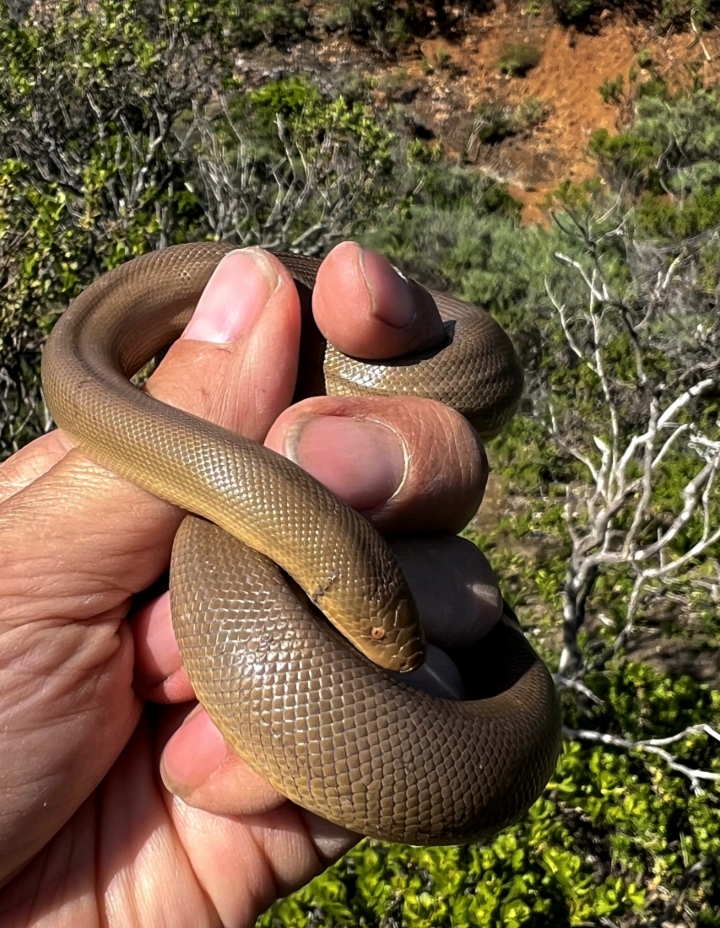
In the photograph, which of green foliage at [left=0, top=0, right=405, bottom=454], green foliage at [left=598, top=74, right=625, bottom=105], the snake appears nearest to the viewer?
the snake

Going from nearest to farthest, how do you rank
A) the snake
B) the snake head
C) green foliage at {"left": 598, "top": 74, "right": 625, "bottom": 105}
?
the snake → the snake head → green foliage at {"left": 598, "top": 74, "right": 625, "bottom": 105}

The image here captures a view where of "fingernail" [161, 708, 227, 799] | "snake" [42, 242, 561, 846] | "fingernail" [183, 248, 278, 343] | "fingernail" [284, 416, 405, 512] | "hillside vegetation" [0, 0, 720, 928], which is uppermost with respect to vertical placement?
"fingernail" [183, 248, 278, 343]

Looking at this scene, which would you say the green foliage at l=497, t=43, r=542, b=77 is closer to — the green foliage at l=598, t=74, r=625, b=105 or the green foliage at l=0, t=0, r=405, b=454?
the green foliage at l=598, t=74, r=625, b=105

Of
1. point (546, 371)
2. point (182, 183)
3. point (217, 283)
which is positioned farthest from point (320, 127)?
point (217, 283)

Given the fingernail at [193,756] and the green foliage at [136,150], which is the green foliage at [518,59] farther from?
the fingernail at [193,756]

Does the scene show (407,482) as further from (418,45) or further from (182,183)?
(418,45)

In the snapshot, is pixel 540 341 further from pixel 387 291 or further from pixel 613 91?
pixel 613 91

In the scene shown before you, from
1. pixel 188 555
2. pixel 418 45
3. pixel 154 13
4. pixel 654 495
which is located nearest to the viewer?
pixel 188 555

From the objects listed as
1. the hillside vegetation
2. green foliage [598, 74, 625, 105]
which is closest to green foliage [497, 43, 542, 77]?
green foliage [598, 74, 625, 105]
